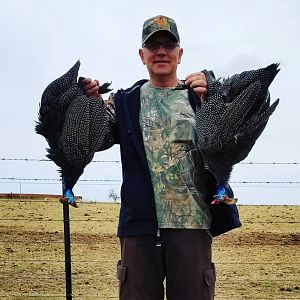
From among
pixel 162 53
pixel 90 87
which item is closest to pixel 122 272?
pixel 90 87

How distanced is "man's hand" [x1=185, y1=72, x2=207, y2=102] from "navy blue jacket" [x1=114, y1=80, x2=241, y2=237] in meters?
0.17

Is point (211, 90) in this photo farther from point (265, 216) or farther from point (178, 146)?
point (265, 216)

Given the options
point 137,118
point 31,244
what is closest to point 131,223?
point 137,118

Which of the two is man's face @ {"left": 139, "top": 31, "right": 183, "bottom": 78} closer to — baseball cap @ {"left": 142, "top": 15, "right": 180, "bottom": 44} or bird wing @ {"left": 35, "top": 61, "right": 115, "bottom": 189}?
baseball cap @ {"left": 142, "top": 15, "right": 180, "bottom": 44}

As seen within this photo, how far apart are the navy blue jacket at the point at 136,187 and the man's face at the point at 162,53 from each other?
0.18m

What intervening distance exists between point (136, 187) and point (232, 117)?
637mm

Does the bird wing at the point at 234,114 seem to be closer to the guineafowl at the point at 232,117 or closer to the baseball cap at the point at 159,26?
the guineafowl at the point at 232,117

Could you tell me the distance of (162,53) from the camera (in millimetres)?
3059

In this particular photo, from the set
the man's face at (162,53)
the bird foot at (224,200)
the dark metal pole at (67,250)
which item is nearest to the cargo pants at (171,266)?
the bird foot at (224,200)

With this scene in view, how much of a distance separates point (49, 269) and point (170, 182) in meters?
6.11

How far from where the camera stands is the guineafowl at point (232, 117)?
2.74m

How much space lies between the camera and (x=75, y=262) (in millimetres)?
9328

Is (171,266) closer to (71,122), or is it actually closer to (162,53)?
(71,122)

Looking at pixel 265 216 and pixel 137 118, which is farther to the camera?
pixel 265 216
